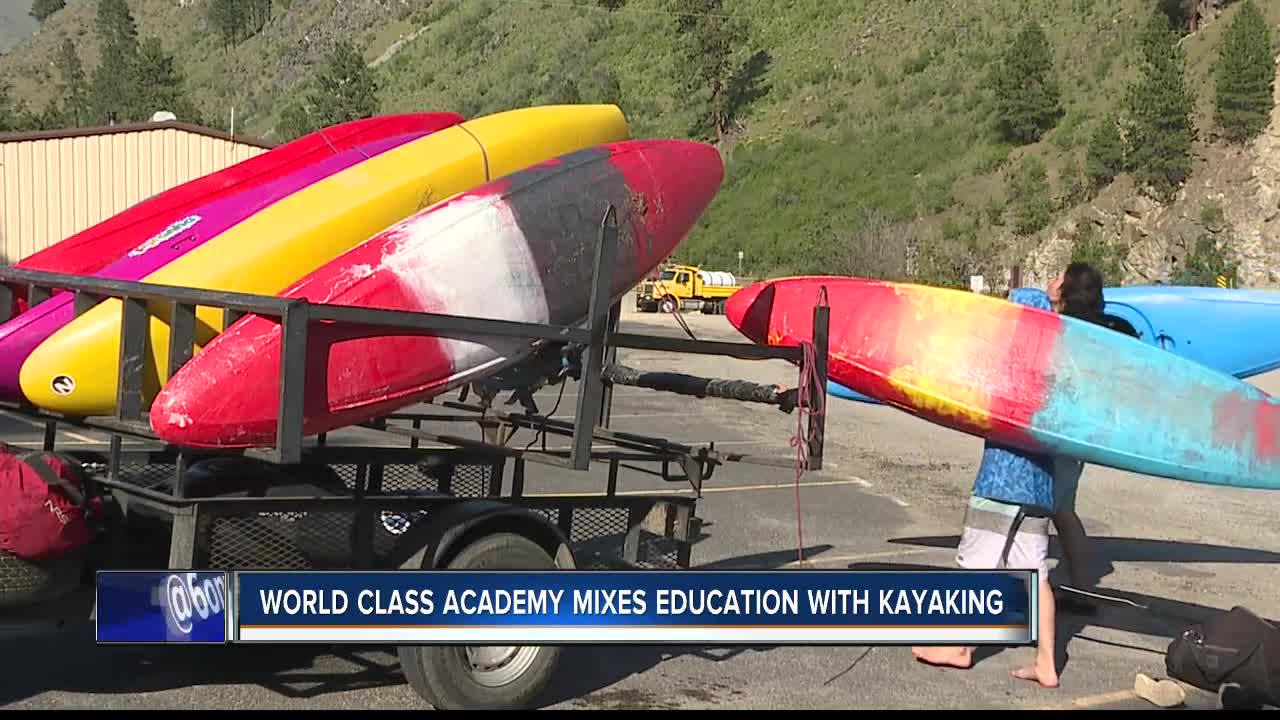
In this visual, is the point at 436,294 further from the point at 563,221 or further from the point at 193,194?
the point at 193,194

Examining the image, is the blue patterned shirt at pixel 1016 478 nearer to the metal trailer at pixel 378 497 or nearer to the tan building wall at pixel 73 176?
the metal trailer at pixel 378 497

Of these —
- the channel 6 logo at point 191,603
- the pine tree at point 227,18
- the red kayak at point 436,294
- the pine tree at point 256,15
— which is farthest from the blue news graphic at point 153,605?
the pine tree at point 256,15

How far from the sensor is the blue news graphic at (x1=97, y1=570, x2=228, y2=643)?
4.75 m

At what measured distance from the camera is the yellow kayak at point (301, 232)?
590 centimetres

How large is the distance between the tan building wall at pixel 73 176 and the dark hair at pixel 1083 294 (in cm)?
2360

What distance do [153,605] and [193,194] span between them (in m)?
3.40

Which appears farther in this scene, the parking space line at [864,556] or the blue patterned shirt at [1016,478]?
the parking space line at [864,556]

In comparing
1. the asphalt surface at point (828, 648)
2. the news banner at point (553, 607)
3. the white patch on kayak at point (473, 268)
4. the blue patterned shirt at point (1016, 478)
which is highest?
the white patch on kayak at point (473, 268)

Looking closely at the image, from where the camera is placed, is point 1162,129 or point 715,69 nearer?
point 1162,129

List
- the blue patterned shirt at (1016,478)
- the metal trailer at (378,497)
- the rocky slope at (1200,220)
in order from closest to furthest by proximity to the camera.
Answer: the metal trailer at (378,497), the blue patterned shirt at (1016,478), the rocky slope at (1200,220)

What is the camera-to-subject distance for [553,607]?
4.68 meters

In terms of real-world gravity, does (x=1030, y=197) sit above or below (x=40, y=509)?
above

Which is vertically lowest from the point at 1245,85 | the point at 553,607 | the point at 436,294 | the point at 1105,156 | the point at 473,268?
the point at 553,607

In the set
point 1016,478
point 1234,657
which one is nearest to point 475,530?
point 1016,478
